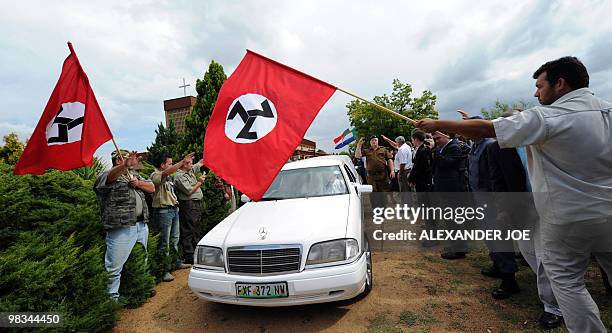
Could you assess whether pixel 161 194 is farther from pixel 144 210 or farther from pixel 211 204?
pixel 211 204

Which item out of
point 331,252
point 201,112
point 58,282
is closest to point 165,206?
point 58,282

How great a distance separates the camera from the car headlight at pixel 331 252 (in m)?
3.07

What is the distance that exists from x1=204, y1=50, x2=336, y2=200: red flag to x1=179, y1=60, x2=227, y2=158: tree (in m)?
7.01

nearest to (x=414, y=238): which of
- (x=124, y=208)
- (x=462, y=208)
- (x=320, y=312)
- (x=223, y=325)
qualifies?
(x=462, y=208)

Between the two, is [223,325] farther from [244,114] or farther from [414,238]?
[414,238]

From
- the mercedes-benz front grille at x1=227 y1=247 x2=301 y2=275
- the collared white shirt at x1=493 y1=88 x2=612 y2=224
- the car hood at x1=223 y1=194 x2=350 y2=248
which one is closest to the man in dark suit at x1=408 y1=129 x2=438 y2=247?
the car hood at x1=223 y1=194 x2=350 y2=248

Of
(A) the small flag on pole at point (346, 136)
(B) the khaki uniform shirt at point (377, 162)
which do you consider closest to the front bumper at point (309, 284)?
(B) the khaki uniform shirt at point (377, 162)

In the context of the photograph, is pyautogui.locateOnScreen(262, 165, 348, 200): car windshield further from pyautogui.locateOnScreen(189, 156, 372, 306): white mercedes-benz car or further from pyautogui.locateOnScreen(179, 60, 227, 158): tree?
pyautogui.locateOnScreen(179, 60, 227, 158): tree

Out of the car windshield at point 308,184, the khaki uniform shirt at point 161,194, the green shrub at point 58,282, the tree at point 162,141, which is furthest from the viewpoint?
the tree at point 162,141

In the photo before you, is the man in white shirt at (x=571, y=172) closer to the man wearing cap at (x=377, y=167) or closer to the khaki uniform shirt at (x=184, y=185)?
the khaki uniform shirt at (x=184, y=185)

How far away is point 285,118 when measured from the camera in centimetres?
274

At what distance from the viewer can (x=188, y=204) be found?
539 cm

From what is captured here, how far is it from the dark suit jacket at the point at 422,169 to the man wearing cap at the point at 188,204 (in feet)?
12.6

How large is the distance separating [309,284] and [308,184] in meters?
1.82
